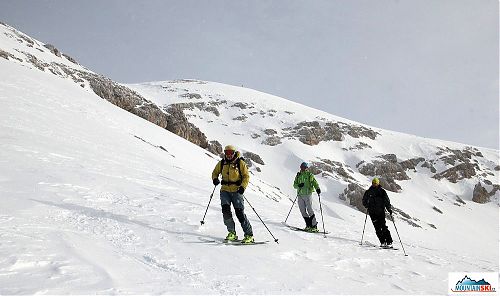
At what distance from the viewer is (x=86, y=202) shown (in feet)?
28.3

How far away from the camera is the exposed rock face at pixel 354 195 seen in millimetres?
43134

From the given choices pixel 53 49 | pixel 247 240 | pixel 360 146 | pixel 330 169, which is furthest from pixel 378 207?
pixel 53 49

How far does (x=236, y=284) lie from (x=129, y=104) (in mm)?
42277

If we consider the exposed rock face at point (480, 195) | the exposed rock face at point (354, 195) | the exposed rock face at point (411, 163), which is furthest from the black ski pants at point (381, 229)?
the exposed rock face at point (411, 163)

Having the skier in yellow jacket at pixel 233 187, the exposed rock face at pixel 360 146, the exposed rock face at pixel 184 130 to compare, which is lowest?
the skier in yellow jacket at pixel 233 187

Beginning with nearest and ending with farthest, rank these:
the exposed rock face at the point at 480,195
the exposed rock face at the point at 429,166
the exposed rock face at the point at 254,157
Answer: the exposed rock face at the point at 254,157
the exposed rock face at the point at 480,195
the exposed rock face at the point at 429,166

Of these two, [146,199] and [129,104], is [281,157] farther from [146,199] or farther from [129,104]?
[146,199]

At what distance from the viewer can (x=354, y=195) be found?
4406 cm

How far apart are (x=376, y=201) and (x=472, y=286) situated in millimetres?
4401

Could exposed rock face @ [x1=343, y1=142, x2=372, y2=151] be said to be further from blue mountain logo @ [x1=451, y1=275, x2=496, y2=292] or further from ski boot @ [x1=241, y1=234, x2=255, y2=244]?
ski boot @ [x1=241, y1=234, x2=255, y2=244]

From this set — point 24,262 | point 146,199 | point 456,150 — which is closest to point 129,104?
point 146,199
